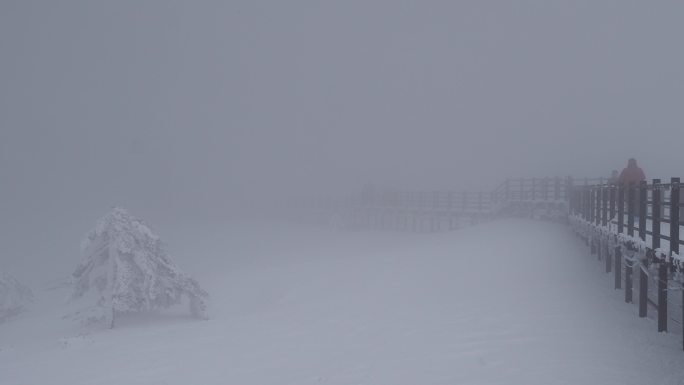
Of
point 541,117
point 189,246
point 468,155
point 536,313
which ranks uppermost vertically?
point 541,117

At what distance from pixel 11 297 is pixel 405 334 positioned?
2321 centimetres

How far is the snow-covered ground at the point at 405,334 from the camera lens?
7.62m

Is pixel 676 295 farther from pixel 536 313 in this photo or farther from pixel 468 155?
pixel 468 155

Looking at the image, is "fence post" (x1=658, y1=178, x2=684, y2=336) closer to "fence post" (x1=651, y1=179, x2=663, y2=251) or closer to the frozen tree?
"fence post" (x1=651, y1=179, x2=663, y2=251)

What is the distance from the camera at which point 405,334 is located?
392 inches

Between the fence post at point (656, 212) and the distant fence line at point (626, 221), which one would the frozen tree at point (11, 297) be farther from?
the fence post at point (656, 212)

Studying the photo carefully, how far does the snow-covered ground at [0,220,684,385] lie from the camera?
762cm

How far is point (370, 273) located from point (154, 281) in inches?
287

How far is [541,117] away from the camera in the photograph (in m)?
200

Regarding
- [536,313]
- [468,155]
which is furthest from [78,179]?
[536,313]

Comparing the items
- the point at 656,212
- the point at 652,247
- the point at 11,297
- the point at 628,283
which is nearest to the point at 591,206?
the point at 628,283

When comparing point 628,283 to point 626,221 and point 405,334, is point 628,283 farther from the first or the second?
point 626,221

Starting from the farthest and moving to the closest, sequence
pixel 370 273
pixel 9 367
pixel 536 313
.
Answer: pixel 370 273 → pixel 9 367 → pixel 536 313

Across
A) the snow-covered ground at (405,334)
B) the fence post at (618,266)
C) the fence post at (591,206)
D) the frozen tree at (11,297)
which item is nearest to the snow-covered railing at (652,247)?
the fence post at (618,266)
